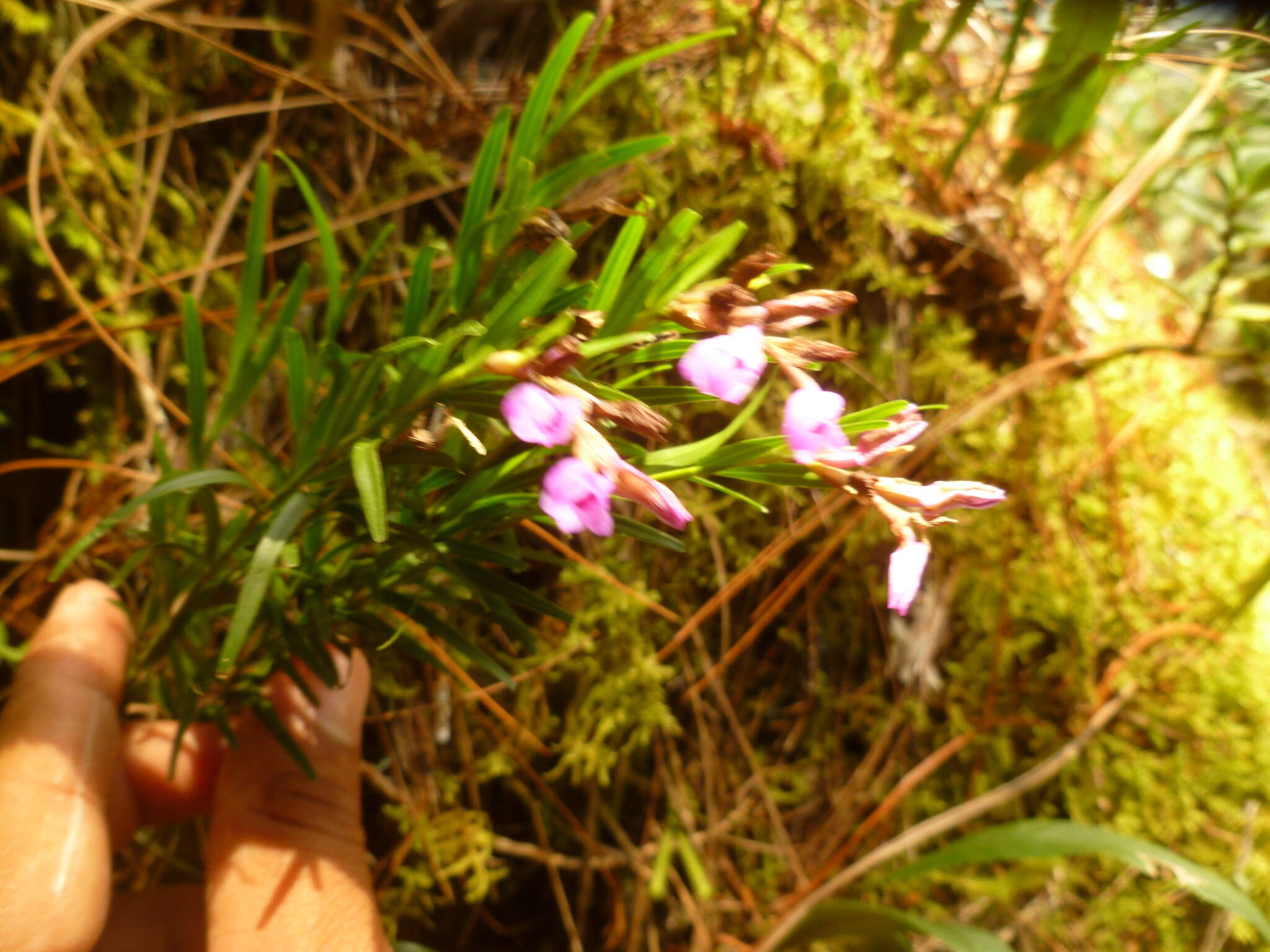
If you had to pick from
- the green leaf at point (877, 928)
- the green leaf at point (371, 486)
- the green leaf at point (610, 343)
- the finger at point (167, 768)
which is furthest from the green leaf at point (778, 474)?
the finger at point (167, 768)

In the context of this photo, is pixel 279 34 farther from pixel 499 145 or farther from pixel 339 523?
pixel 339 523

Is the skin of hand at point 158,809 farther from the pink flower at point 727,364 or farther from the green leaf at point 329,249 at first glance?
the pink flower at point 727,364

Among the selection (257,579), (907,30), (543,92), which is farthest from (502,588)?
(907,30)

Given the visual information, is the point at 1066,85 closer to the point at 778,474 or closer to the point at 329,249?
the point at 778,474

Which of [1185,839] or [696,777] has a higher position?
[696,777]

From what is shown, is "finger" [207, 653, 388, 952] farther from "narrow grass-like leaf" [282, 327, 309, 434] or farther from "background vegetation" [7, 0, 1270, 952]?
"narrow grass-like leaf" [282, 327, 309, 434]

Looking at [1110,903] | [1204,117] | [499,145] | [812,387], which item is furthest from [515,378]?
[1204,117]
